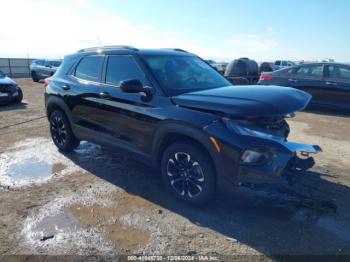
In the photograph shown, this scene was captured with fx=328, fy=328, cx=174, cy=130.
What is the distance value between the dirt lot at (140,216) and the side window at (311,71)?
→ 17.9ft

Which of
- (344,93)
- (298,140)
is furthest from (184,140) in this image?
(344,93)

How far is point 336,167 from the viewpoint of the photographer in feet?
17.2

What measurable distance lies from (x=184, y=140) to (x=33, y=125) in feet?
19.6

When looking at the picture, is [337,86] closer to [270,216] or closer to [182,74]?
[182,74]

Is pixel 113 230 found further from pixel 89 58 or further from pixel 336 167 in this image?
pixel 336 167

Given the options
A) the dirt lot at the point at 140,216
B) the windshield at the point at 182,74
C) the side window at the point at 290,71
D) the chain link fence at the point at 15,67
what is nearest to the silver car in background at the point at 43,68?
the chain link fence at the point at 15,67

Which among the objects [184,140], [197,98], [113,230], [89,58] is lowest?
[113,230]

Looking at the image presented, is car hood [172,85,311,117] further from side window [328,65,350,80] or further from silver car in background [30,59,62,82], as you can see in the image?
silver car in background [30,59,62,82]

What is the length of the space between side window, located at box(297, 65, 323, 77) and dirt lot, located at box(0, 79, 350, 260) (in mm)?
5470

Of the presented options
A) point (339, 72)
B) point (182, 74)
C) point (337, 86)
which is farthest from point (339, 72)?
point (182, 74)

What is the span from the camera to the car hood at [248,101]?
11.2 ft

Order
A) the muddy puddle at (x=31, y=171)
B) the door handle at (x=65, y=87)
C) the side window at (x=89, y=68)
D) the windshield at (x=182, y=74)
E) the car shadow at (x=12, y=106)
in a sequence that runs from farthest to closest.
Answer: the car shadow at (x=12, y=106), the door handle at (x=65, y=87), the side window at (x=89, y=68), the muddy puddle at (x=31, y=171), the windshield at (x=182, y=74)

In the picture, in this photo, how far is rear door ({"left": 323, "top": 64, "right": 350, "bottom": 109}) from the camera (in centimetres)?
977

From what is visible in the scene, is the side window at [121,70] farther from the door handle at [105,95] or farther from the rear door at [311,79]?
the rear door at [311,79]
